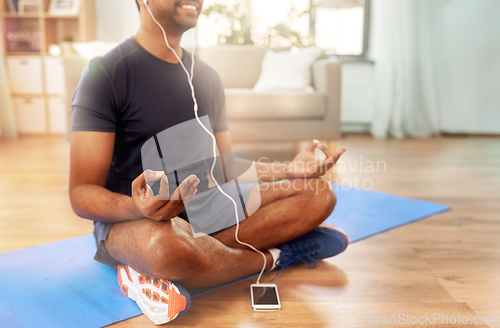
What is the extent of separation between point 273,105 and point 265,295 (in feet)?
5.73

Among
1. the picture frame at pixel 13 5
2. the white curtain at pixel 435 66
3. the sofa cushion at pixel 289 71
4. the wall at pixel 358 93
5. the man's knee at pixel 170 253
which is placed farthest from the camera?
the wall at pixel 358 93

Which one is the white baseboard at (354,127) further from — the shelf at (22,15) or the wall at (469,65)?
the shelf at (22,15)

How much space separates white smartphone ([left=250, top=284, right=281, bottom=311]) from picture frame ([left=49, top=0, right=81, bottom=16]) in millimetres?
3619

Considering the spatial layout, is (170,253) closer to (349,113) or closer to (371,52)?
(349,113)

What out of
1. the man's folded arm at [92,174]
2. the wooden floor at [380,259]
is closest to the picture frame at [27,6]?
the wooden floor at [380,259]

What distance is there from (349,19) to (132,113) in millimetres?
3575

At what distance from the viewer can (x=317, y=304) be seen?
0.89 m

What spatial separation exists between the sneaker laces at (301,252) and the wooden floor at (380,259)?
2cm

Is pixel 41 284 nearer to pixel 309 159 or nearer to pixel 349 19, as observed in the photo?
pixel 309 159

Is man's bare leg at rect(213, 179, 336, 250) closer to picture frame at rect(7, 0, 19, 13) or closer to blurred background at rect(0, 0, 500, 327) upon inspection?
blurred background at rect(0, 0, 500, 327)

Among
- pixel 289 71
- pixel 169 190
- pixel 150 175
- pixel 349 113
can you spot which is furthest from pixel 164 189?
pixel 349 113

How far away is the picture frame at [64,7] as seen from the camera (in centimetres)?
373

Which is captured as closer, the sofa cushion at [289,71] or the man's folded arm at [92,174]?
the man's folded arm at [92,174]

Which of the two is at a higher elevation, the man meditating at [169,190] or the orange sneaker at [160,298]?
the man meditating at [169,190]
